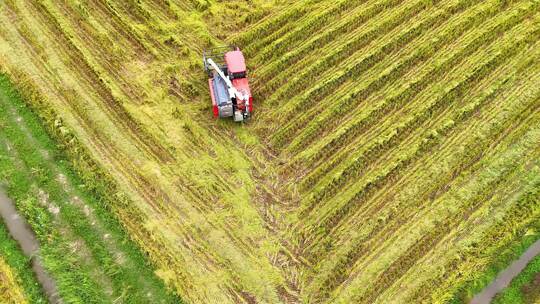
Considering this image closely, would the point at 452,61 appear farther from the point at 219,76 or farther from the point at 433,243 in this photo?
the point at 219,76

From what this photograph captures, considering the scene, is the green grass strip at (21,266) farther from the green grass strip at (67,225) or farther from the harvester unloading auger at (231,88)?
the harvester unloading auger at (231,88)

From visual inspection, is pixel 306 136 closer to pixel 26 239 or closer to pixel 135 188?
pixel 135 188

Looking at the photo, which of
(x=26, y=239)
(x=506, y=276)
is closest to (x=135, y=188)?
(x=26, y=239)

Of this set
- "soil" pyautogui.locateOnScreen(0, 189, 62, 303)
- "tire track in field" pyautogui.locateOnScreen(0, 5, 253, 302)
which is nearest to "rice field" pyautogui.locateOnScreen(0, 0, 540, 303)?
"tire track in field" pyautogui.locateOnScreen(0, 5, 253, 302)

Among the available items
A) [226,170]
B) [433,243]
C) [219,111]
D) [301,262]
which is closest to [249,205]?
[226,170]

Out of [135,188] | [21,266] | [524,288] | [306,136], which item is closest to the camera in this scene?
[524,288]

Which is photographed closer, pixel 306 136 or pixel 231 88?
pixel 231 88
